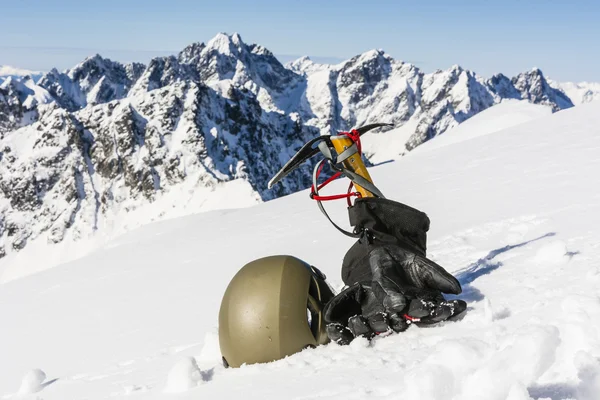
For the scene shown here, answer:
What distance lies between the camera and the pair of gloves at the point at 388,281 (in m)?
5.47

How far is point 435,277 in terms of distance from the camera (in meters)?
5.93

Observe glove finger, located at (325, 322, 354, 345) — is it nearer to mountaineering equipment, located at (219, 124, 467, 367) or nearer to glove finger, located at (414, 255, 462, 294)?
mountaineering equipment, located at (219, 124, 467, 367)

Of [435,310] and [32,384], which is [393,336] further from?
[32,384]

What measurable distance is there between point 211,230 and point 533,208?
11.0 m

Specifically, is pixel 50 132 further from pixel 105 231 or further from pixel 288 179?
pixel 288 179

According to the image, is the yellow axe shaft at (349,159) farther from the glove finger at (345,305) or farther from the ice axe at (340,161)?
the glove finger at (345,305)

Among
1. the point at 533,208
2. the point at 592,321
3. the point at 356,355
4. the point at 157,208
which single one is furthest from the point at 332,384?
the point at 157,208

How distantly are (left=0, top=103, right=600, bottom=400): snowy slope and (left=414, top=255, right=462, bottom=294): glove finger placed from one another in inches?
12.3

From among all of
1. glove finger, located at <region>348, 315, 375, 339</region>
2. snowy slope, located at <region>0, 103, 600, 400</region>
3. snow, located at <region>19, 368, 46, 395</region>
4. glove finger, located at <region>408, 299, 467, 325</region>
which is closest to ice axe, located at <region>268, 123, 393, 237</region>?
glove finger, located at <region>348, 315, 375, 339</region>

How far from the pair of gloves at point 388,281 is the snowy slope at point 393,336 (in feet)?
0.60

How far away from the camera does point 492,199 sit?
13062 mm

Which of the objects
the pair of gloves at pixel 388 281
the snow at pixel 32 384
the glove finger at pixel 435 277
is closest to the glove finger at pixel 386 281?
the pair of gloves at pixel 388 281

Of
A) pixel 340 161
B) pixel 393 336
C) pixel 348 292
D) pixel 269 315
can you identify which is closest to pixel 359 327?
pixel 393 336

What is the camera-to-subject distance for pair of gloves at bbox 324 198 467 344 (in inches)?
215
